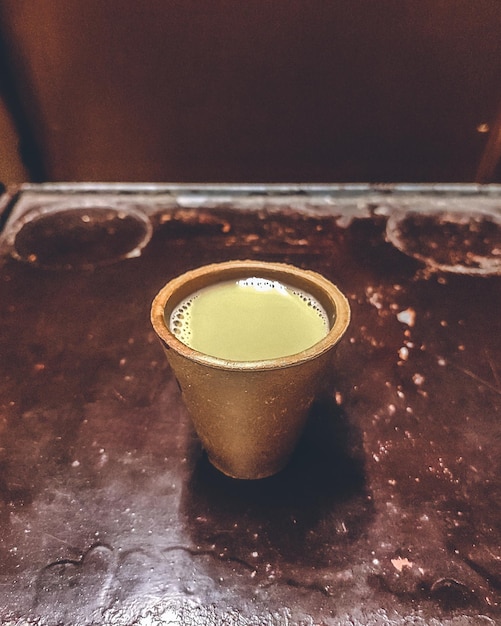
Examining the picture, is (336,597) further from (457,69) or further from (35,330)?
(457,69)

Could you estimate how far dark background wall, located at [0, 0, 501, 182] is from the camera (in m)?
1.44

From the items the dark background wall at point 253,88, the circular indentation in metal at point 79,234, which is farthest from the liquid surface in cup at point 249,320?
the dark background wall at point 253,88

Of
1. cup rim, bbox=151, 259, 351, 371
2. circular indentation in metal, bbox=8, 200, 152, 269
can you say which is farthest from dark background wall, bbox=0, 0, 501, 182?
cup rim, bbox=151, 259, 351, 371

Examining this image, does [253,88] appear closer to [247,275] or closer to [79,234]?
[79,234]

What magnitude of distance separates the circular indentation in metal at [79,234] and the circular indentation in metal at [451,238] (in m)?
0.72

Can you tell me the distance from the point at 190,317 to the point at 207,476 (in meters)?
0.28

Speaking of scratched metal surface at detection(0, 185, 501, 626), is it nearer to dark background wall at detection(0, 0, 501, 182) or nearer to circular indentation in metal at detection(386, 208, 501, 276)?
circular indentation in metal at detection(386, 208, 501, 276)

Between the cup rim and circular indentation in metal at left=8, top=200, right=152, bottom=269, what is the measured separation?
588 mm

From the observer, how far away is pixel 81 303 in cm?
124

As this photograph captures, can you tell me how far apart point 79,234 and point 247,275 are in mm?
776

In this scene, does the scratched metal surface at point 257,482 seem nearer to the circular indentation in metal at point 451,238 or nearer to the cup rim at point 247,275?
the circular indentation in metal at point 451,238

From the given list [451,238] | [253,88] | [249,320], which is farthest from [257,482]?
[253,88]

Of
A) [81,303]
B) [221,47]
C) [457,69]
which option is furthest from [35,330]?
[457,69]

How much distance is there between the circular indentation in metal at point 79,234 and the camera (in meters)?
1.39
